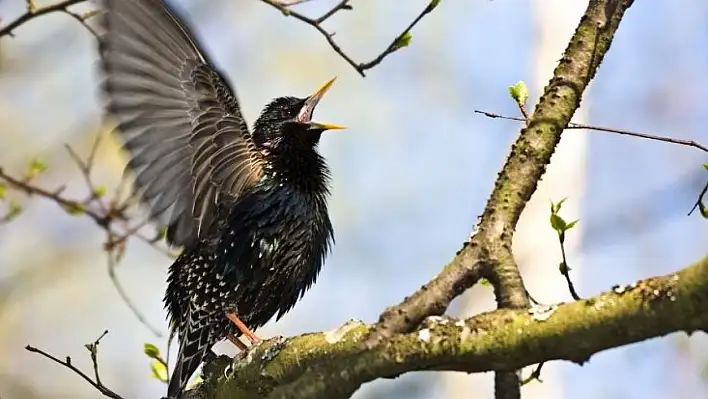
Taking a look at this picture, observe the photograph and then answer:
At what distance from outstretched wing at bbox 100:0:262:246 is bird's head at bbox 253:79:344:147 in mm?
154

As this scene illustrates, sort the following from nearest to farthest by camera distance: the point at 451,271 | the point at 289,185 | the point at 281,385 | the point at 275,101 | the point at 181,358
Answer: the point at 451,271 < the point at 281,385 < the point at 181,358 < the point at 289,185 < the point at 275,101

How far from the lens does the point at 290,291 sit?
299cm

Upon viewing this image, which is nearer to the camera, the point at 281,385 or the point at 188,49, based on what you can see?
the point at 281,385

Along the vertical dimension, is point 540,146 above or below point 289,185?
below

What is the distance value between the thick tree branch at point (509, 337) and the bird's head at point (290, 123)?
1.36 meters

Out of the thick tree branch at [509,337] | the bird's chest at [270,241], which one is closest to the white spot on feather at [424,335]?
the thick tree branch at [509,337]

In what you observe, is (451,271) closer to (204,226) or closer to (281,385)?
(281,385)

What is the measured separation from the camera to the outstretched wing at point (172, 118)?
280 centimetres

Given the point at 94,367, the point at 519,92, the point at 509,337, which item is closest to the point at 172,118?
the point at 94,367

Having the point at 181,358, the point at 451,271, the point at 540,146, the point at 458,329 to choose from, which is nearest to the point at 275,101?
the point at 181,358

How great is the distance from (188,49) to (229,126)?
275 millimetres

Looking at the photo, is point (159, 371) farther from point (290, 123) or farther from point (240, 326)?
point (290, 123)

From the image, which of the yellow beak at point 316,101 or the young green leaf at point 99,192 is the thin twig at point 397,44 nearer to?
the yellow beak at point 316,101

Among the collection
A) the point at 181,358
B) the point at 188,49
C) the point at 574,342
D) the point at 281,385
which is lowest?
the point at 574,342
